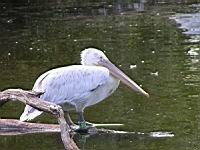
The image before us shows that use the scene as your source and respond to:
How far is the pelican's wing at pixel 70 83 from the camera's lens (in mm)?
8703

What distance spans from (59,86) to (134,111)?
120 cm

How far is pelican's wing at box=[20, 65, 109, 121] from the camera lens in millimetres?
8703

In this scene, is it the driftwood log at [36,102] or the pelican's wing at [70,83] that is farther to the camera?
the pelican's wing at [70,83]

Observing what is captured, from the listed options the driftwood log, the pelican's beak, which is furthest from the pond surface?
the driftwood log

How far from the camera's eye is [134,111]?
9.53 metres

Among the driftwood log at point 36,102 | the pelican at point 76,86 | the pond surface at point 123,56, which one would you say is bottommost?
the pond surface at point 123,56

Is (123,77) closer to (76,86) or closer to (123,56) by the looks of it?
(76,86)

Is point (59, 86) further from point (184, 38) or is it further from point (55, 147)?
point (184, 38)

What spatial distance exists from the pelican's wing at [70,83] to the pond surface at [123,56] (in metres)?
0.44

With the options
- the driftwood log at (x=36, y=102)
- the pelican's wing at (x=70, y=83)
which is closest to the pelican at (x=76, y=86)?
the pelican's wing at (x=70, y=83)

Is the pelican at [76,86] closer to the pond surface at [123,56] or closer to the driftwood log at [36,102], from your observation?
the pond surface at [123,56]

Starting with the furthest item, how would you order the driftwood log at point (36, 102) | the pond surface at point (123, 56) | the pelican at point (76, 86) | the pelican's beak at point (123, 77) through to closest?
the pelican's beak at point (123, 77)
the pelican at point (76, 86)
the pond surface at point (123, 56)
the driftwood log at point (36, 102)

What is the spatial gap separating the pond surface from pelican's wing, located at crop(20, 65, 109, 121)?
0.44 metres

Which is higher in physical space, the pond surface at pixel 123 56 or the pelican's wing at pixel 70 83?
the pelican's wing at pixel 70 83
